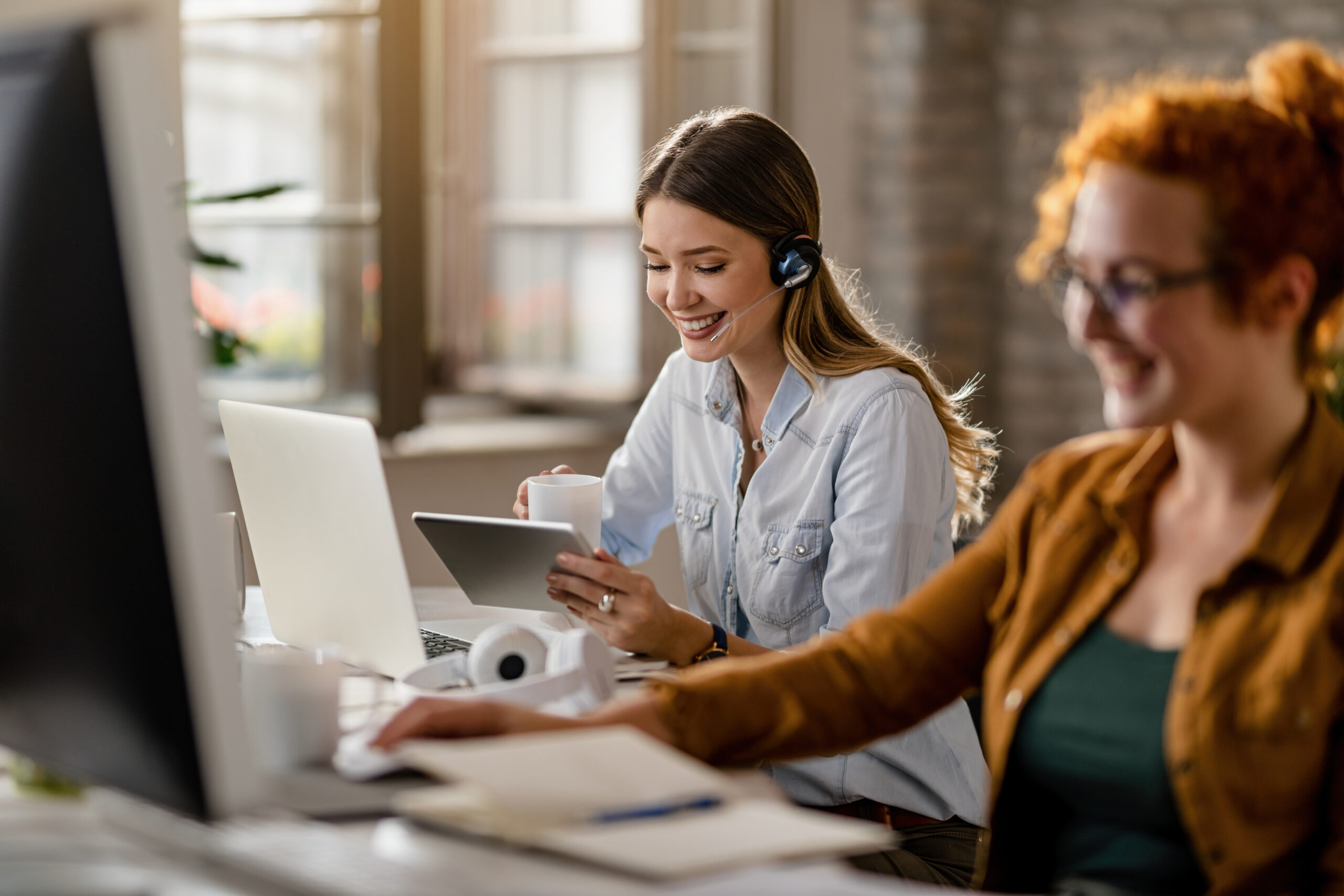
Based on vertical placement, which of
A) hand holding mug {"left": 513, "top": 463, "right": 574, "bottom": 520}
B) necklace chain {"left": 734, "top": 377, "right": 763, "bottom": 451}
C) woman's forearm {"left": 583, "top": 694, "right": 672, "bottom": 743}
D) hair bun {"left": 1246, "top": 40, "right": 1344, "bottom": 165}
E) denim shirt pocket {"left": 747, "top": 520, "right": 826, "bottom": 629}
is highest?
hair bun {"left": 1246, "top": 40, "right": 1344, "bottom": 165}

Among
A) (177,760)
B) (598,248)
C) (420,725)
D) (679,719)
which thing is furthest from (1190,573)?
(598,248)

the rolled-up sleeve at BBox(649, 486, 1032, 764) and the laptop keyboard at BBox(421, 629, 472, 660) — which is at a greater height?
the rolled-up sleeve at BBox(649, 486, 1032, 764)

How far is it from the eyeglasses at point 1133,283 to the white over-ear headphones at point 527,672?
53 cm

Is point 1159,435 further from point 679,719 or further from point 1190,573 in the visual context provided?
point 679,719

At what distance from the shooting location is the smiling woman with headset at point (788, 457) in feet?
5.26

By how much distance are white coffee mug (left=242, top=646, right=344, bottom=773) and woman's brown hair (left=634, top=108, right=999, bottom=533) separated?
88cm

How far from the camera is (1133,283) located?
1077 millimetres

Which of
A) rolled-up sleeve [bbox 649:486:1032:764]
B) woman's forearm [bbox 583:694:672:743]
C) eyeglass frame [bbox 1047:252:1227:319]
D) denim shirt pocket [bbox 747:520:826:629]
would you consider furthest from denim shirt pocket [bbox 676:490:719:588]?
eyeglass frame [bbox 1047:252:1227:319]

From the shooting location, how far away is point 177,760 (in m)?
0.90

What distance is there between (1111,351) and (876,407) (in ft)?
2.16

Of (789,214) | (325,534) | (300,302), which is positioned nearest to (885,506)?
(789,214)

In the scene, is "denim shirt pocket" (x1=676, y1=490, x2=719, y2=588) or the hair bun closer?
the hair bun

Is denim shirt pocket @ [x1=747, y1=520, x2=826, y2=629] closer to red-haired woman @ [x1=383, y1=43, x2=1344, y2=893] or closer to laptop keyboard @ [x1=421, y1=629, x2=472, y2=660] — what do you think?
laptop keyboard @ [x1=421, y1=629, x2=472, y2=660]

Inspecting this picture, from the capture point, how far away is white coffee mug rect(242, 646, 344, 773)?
3.79 feet
